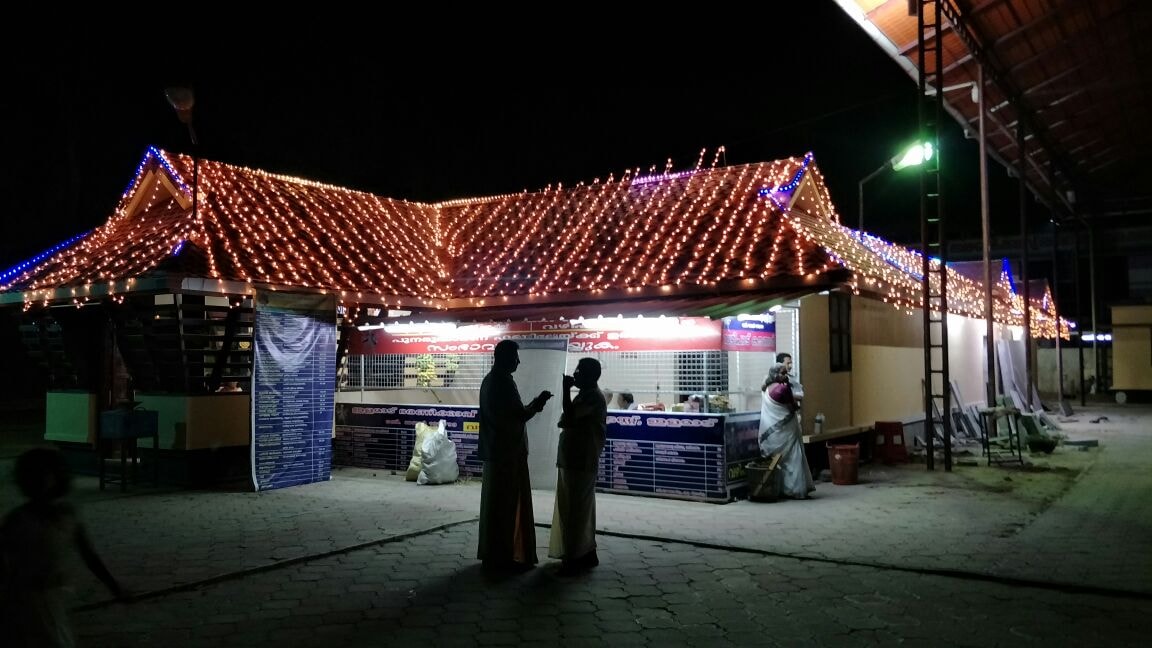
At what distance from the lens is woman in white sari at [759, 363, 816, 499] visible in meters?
11.2

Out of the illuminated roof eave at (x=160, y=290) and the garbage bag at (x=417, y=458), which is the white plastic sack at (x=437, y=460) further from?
the illuminated roof eave at (x=160, y=290)

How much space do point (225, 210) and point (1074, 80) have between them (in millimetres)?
18420

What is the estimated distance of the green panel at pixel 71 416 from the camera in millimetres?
13758

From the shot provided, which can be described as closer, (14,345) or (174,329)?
(174,329)

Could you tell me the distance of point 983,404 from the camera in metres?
21.1

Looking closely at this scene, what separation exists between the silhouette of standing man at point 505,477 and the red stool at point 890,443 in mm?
9146

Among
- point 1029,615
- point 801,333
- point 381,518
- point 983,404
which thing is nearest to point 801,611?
point 1029,615

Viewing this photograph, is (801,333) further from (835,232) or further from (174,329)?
(174,329)

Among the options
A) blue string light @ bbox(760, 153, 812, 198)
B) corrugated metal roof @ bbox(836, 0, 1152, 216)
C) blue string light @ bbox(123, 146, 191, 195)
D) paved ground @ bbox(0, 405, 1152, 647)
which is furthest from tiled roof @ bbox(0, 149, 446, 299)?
corrugated metal roof @ bbox(836, 0, 1152, 216)

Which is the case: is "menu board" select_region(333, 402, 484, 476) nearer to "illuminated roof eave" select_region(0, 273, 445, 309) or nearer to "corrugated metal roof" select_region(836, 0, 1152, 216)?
"illuminated roof eave" select_region(0, 273, 445, 309)

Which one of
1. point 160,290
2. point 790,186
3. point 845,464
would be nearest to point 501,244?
point 790,186

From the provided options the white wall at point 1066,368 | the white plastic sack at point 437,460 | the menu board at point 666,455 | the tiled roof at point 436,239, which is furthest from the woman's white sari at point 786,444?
the white wall at point 1066,368

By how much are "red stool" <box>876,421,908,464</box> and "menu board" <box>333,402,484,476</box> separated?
6826 millimetres

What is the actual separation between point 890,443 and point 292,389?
9661 mm
